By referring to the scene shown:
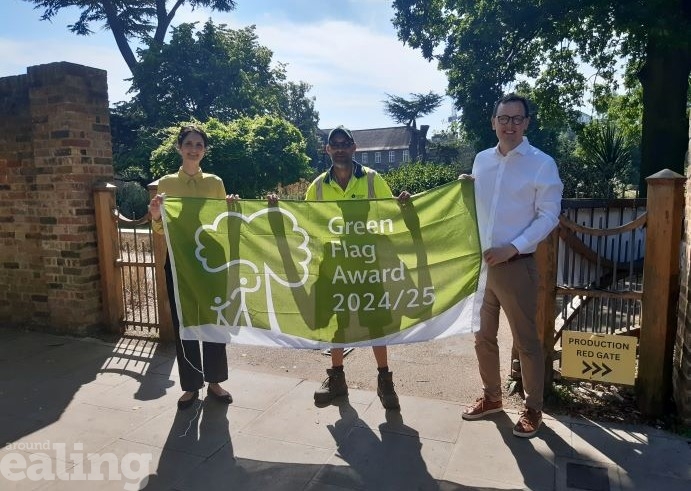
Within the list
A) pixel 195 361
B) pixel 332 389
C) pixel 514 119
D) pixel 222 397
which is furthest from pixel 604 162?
pixel 195 361

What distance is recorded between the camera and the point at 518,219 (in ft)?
10.6

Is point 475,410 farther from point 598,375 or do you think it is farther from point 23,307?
point 23,307

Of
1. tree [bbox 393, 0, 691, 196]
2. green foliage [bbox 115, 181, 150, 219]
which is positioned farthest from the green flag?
green foliage [bbox 115, 181, 150, 219]

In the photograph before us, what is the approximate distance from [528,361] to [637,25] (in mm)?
10450

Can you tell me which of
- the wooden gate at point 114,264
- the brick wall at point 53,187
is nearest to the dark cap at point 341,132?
the wooden gate at point 114,264

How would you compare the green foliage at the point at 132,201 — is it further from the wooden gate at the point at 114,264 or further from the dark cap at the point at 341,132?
the dark cap at the point at 341,132

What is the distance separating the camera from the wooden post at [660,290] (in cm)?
333

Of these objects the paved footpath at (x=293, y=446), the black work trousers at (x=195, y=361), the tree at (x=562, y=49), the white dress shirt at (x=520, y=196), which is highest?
the tree at (x=562, y=49)

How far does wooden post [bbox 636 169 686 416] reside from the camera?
10.9 feet

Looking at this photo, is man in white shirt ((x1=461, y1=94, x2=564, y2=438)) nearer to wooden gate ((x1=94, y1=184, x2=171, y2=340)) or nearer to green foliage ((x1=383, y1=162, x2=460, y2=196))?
wooden gate ((x1=94, y1=184, x2=171, y2=340))

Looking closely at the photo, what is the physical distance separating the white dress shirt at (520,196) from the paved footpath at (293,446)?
4.23 ft

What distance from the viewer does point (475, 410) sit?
141 inches

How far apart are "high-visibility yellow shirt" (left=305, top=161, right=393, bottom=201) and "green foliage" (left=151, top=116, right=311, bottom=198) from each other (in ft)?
46.9

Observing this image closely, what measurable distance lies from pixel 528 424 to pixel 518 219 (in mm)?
1345
